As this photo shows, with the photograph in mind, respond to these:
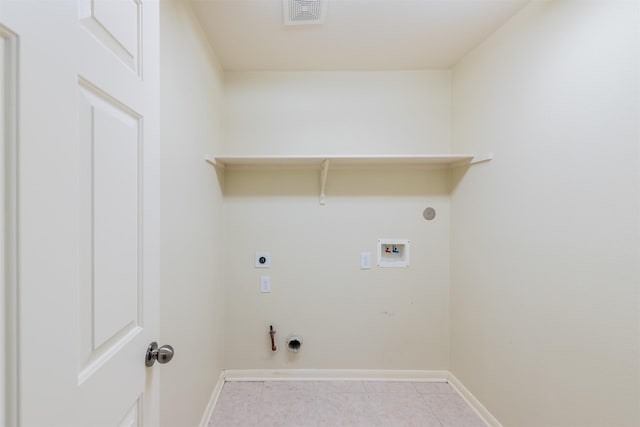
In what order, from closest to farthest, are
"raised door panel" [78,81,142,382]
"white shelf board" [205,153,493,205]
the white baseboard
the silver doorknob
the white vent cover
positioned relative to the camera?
"raised door panel" [78,81,142,382]
the silver doorknob
the white vent cover
"white shelf board" [205,153,493,205]
the white baseboard

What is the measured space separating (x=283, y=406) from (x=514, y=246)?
176cm

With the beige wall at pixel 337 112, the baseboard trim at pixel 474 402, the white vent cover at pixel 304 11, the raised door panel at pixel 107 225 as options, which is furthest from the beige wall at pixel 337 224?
the raised door panel at pixel 107 225

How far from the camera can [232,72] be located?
2113 mm

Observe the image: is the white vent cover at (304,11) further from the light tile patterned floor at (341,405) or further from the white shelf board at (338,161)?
the light tile patterned floor at (341,405)

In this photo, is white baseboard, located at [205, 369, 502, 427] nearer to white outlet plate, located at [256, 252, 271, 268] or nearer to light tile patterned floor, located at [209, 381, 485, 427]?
light tile patterned floor, located at [209, 381, 485, 427]

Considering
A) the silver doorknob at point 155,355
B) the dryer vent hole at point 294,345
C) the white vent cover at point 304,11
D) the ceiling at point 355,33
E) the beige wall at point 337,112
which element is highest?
the ceiling at point 355,33

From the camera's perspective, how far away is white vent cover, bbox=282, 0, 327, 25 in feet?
4.73

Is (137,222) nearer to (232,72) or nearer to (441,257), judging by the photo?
(232,72)

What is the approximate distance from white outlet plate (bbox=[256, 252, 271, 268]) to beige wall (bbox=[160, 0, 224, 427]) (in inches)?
12.4

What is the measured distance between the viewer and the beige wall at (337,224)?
2.14 m

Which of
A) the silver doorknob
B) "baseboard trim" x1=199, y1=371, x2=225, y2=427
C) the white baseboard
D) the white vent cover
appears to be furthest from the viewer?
the white baseboard

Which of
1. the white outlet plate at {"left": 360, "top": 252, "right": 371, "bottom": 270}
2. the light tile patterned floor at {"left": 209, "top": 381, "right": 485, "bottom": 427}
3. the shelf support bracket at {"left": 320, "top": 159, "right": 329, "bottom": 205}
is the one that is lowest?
the light tile patterned floor at {"left": 209, "top": 381, "right": 485, "bottom": 427}

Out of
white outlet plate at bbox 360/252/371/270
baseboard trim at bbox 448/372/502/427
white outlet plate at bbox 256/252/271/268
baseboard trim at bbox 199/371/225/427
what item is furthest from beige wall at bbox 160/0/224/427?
baseboard trim at bbox 448/372/502/427

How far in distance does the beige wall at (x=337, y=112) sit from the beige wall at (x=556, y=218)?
328 mm
